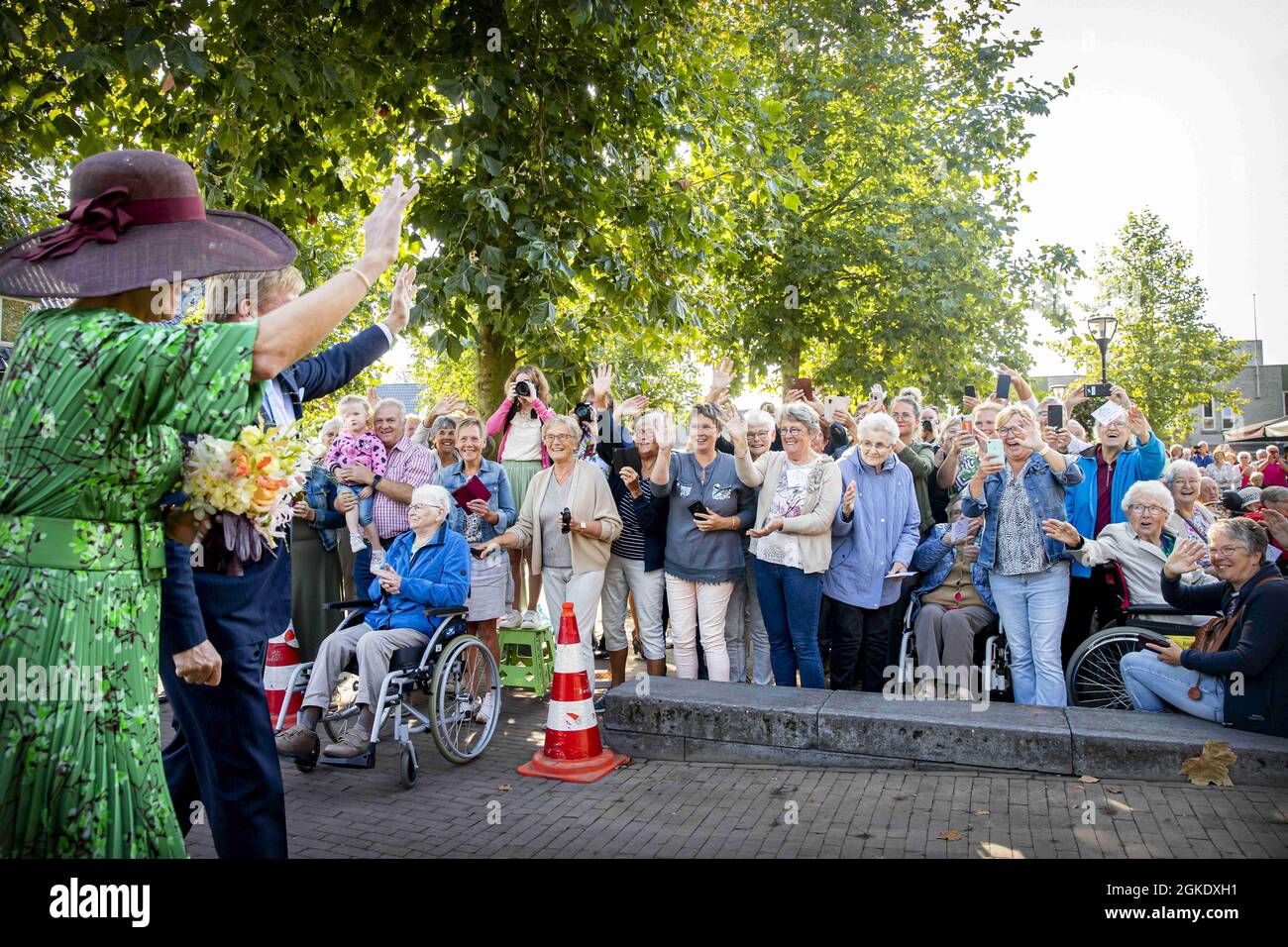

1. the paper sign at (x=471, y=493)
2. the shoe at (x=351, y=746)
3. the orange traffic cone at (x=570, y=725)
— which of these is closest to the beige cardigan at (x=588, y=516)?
the paper sign at (x=471, y=493)

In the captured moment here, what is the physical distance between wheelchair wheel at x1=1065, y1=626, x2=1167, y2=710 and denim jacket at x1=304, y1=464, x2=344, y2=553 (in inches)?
205

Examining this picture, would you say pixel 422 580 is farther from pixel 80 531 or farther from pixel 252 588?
pixel 80 531

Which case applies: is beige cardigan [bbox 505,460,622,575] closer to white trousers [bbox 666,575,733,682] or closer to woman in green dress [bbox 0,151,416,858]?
white trousers [bbox 666,575,733,682]

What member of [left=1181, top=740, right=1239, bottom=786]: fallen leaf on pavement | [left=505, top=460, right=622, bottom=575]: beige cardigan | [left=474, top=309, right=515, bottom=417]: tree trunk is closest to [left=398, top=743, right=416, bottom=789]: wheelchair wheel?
[left=505, top=460, right=622, bottom=575]: beige cardigan

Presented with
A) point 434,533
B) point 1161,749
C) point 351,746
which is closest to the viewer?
point 1161,749

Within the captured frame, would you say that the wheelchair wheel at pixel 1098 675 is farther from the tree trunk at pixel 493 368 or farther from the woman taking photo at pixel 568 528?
the tree trunk at pixel 493 368

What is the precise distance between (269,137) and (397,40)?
4.61ft

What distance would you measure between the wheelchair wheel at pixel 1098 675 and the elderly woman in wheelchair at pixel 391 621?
388 centimetres

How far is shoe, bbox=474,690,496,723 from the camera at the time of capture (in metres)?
6.33

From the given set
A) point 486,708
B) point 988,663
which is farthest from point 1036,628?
point 486,708

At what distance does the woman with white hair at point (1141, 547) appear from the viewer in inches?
241

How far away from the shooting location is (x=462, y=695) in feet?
20.1

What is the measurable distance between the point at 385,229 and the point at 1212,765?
15.7 ft
